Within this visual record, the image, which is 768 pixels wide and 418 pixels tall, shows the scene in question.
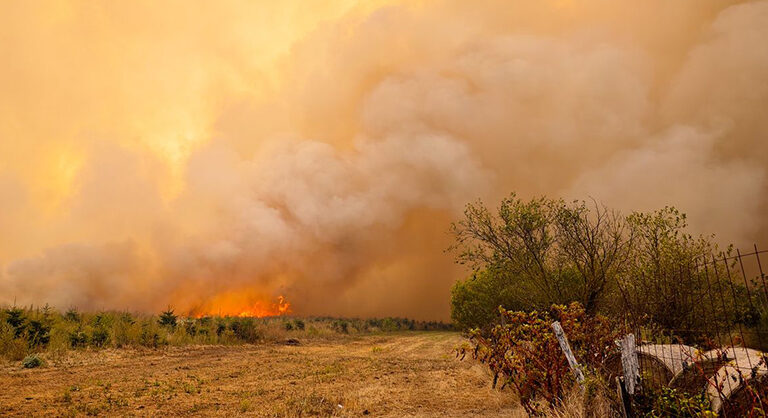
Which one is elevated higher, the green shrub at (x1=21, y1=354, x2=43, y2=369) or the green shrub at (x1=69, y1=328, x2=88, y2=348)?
the green shrub at (x1=69, y1=328, x2=88, y2=348)

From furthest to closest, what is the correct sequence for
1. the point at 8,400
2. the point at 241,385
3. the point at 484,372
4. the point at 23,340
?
the point at 23,340 < the point at 484,372 < the point at 241,385 < the point at 8,400

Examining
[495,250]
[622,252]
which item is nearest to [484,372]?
[495,250]

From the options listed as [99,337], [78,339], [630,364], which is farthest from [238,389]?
[99,337]

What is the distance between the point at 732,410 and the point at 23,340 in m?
26.3

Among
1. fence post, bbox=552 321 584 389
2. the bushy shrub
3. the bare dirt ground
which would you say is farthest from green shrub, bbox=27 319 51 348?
fence post, bbox=552 321 584 389

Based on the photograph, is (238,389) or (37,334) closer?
(238,389)

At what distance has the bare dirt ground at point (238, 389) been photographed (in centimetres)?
1091

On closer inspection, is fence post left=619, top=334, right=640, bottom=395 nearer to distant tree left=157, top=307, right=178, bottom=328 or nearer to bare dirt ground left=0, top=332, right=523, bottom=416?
bare dirt ground left=0, top=332, right=523, bottom=416

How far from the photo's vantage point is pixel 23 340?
64.5 feet

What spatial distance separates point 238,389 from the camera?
14.2 meters

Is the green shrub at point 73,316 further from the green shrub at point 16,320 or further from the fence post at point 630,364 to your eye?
the fence post at point 630,364

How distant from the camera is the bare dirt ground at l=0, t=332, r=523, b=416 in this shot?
10906 mm

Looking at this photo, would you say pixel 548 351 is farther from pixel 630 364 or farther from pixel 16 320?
pixel 16 320

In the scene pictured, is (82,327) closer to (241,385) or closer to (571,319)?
(241,385)
